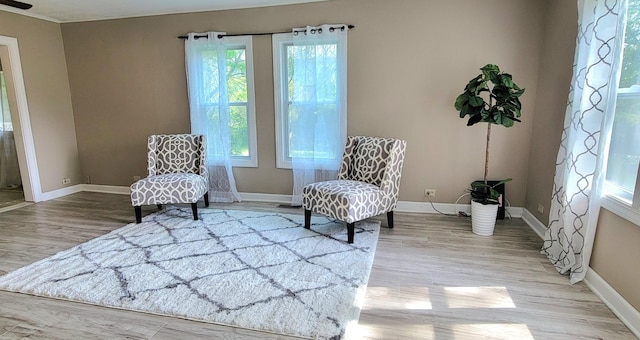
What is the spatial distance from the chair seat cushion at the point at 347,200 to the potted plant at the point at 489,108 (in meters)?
0.89

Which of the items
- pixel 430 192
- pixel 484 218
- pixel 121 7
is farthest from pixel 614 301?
pixel 121 7

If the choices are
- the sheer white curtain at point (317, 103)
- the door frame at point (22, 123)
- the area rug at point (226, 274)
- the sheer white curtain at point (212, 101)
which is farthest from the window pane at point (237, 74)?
the door frame at point (22, 123)

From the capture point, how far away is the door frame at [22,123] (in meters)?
4.24

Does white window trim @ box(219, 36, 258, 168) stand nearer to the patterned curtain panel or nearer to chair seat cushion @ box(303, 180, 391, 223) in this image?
chair seat cushion @ box(303, 180, 391, 223)

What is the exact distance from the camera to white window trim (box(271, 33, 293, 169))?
13.5 ft

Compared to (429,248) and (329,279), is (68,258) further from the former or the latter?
(429,248)

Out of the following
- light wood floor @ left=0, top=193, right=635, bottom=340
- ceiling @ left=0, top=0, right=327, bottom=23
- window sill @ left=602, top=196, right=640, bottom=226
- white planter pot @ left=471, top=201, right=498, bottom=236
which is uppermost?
ceiling @ left=0, top=0, right=327, bottom=23

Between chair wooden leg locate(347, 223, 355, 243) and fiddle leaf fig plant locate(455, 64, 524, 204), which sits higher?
fiddle leaf fig plant locate(455, 64, 524, 204)

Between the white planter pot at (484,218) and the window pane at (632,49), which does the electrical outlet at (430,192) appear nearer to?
the white planter pot at (484,218)

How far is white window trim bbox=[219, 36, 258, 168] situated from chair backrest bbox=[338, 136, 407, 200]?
1355 millimetres

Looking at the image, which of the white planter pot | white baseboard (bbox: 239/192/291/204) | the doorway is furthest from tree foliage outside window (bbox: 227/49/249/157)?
the doorway

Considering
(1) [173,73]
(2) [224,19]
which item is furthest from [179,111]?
(2) [224,19]

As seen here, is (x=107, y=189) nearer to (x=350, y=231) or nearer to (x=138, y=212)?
(x=138, y=212)

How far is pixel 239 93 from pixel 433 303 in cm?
338
